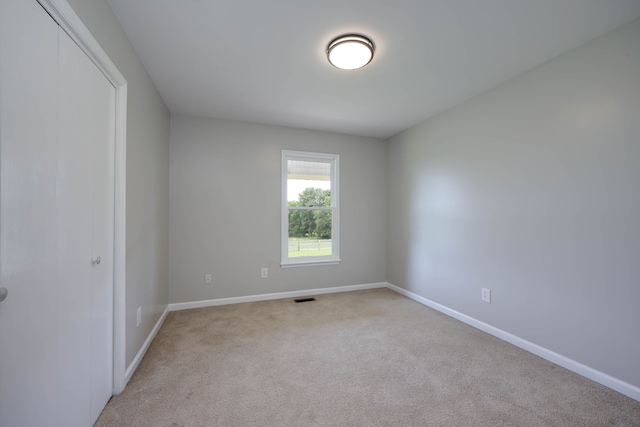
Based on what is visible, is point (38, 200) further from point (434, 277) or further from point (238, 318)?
point (434, 277)

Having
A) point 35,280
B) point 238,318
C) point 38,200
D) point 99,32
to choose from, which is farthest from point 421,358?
point 99,32

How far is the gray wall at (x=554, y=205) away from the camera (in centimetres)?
177

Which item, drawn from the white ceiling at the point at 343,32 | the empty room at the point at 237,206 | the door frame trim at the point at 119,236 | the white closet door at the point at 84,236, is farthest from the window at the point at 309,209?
the white closet door at the point at 84,236

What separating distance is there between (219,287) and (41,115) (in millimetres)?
2760

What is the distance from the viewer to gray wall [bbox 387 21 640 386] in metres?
1.77

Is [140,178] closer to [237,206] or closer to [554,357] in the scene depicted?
[237,206]

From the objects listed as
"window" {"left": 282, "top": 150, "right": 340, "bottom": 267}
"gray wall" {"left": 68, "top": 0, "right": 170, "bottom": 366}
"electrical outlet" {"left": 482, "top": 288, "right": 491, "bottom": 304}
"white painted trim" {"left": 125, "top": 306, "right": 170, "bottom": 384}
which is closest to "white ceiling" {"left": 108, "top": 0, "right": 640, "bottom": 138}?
"gray wall" {"left": 68, "top": 0, "right": 170, "bottom": 366}

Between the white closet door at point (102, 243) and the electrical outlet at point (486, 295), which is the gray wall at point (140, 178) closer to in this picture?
the white closet door at point (102, 243)

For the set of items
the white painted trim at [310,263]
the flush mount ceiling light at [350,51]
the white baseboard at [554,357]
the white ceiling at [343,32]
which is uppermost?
the white ceiling at [343,32]

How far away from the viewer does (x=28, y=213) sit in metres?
1.01

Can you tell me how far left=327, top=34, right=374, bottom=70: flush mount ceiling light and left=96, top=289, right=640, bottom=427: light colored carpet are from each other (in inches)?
94.8

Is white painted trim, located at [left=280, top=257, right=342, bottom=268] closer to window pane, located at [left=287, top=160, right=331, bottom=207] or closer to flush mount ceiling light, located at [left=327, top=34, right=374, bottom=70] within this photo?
window pane, located at [left=287, top=160, right=331, bottom=207]

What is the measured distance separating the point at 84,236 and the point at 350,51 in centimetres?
209

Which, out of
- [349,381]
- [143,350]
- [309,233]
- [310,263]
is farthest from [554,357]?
[143,350]
